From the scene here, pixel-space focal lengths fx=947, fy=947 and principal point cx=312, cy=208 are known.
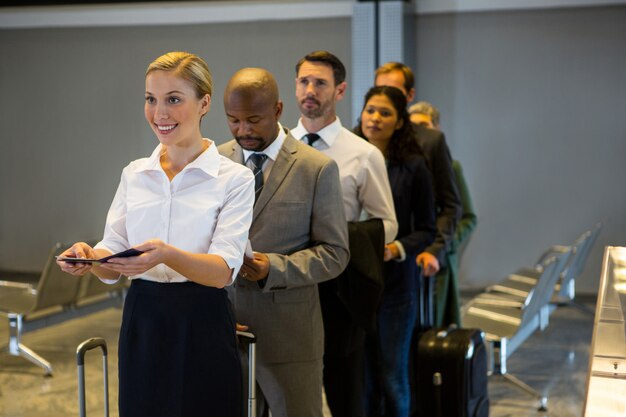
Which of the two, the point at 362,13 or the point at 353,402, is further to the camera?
the point at 362,13

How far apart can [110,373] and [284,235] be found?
3.02 metres

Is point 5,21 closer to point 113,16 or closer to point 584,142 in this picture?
point 113,16

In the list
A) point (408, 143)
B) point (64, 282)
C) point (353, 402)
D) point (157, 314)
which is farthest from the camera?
point (64, 282)

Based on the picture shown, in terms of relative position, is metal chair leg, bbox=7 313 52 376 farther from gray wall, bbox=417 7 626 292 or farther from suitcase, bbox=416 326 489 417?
gray wall, bbox=417 7 626 292

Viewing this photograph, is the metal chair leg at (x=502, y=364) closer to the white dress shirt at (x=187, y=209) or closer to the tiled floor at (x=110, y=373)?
the tiled floor at (x=110, y=373)

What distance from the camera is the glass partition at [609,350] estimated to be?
149 centimetres

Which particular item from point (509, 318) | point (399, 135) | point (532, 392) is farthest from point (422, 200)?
point (509, 318)

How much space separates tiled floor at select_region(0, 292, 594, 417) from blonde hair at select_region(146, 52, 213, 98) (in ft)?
8.80

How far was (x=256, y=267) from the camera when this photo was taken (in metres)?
2.63

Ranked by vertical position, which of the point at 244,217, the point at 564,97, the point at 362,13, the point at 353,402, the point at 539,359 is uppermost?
the point at 362,13

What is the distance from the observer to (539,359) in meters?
6.50

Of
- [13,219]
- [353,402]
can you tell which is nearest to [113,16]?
[13,219]

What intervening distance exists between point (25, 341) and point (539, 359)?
3712 millimetres

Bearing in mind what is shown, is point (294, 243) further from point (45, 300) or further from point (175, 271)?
point (45, 300)
